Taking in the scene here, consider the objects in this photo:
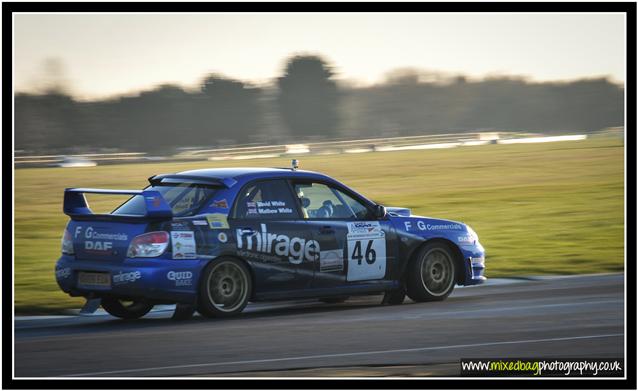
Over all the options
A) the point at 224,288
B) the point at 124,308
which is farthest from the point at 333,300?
the point at 124,308

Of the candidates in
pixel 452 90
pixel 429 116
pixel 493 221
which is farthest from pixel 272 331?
pixel 429 116

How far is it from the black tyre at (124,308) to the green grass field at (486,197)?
1405 millimetres

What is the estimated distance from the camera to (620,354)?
28.0 ft

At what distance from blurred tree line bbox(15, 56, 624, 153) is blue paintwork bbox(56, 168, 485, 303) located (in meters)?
36.1

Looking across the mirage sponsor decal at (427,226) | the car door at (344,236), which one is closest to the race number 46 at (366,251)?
the car door at (344,236)

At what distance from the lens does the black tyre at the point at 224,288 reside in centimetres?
1046

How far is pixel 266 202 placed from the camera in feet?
36.4

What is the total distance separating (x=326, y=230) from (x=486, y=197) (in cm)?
1858

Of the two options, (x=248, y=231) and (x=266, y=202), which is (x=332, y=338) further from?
(x=266, y=202)

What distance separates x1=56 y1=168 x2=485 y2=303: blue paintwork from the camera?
10211mm

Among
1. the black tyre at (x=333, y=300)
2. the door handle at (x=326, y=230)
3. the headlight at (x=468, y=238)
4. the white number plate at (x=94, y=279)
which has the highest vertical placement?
the door handle at (x=326, y=230)

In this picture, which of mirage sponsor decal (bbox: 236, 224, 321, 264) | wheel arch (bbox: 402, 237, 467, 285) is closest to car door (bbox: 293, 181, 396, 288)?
mirage sponsor decal (bbox: 236, 224, 321, 264)

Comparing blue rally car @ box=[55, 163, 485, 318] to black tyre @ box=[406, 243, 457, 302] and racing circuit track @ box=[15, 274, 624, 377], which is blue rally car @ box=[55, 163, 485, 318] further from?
racing circuit track @ box=[15, 274, 624, 377]

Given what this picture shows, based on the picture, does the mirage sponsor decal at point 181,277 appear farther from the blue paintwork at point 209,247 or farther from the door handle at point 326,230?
the door handle at point 326,230
